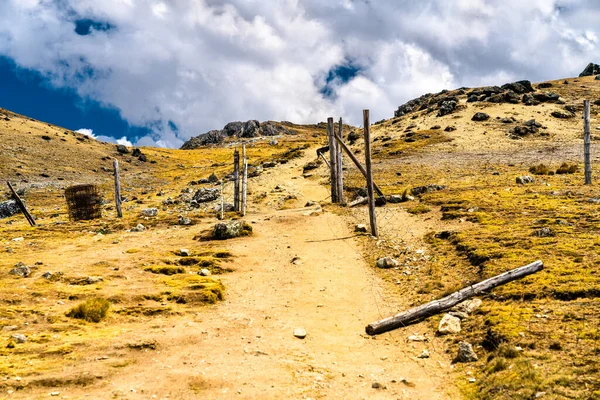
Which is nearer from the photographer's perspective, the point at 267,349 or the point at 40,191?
the point at 267,349

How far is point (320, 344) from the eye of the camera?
8562 mm

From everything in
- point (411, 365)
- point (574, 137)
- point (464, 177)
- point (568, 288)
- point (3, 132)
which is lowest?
point (411, 365)

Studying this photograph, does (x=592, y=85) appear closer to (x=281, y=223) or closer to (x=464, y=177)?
(x=464, y=177)

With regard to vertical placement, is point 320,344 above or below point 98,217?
below

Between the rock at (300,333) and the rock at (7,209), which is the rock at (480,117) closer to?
the rock at (300,333)

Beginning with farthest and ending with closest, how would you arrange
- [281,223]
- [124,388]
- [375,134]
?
[375,134]
[281,223]
[124,388]

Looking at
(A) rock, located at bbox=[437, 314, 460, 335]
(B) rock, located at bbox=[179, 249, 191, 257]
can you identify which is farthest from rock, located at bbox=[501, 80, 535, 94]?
(A) rock, located at bbox=[437, 314, 460, 335]

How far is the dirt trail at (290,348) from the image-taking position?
21.7 feet

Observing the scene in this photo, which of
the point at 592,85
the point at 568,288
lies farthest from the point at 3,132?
the point at 592,85

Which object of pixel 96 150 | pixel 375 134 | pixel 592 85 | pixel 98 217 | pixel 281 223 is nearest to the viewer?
pixel 281 223

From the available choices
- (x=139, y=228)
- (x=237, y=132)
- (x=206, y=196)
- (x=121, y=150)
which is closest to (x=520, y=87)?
(x=206, y=196)

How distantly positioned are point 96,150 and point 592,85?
3826 inches

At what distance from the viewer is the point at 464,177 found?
29.2 m

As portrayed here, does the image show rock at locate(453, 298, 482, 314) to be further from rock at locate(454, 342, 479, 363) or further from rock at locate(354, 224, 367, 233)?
rock at locate(354, 224, 367, 233)
